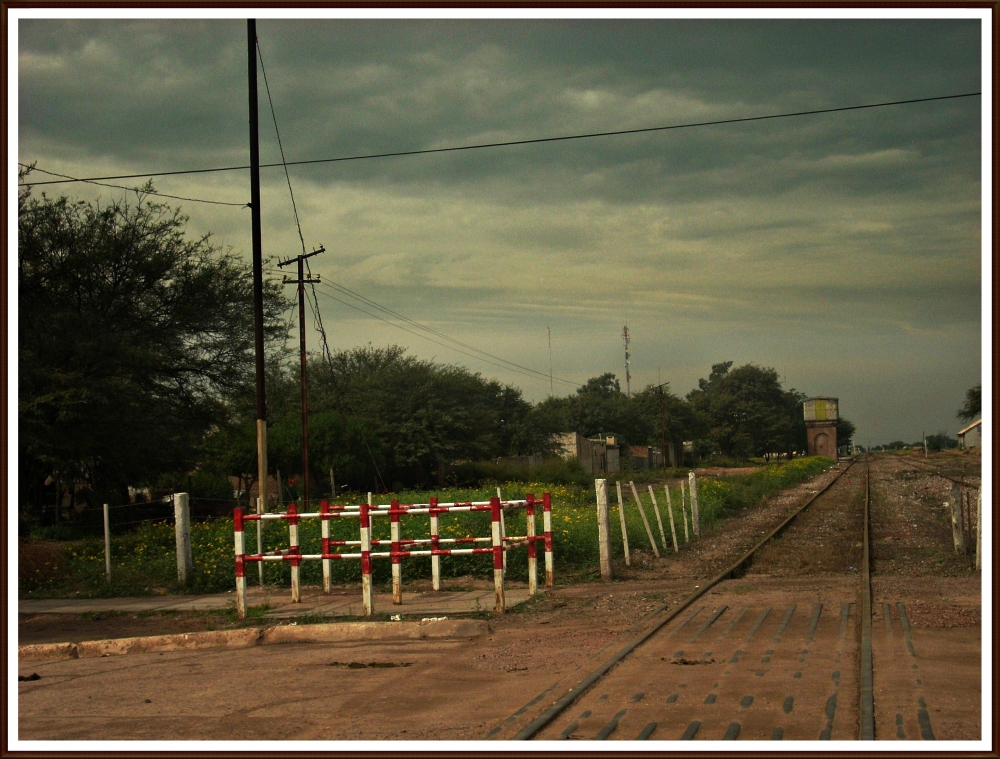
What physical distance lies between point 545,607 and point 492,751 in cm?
669

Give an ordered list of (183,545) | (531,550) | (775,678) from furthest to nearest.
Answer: (183,545)
(531,550)
(775,678)

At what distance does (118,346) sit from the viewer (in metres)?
26.6

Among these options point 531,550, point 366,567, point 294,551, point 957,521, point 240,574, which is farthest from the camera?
point 957,521

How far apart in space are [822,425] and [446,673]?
155m

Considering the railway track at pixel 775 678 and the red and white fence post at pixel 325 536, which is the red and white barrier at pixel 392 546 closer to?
the red and white fence post at pixel 325 536

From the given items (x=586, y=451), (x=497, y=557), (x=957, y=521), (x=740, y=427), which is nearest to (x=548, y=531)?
(x=497, y=557)

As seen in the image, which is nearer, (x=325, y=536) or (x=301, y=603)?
(x=301, y=603)

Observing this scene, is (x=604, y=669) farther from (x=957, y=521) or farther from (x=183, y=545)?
(x=957, y=521)

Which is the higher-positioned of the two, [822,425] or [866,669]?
[866,669]

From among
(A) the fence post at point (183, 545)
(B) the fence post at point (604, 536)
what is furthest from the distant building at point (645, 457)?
(A) the fence post at point (183, 545)

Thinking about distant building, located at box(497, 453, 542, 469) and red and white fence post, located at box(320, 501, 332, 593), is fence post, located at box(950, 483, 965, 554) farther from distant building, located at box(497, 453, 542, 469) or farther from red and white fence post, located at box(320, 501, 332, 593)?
distant building, located at box(497, 453, 542, 469)

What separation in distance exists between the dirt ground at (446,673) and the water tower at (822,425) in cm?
14527

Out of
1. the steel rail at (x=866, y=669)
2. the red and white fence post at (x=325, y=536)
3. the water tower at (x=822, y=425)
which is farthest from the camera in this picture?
the water tower at (x=822, y=425)

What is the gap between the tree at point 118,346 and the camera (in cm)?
2538
